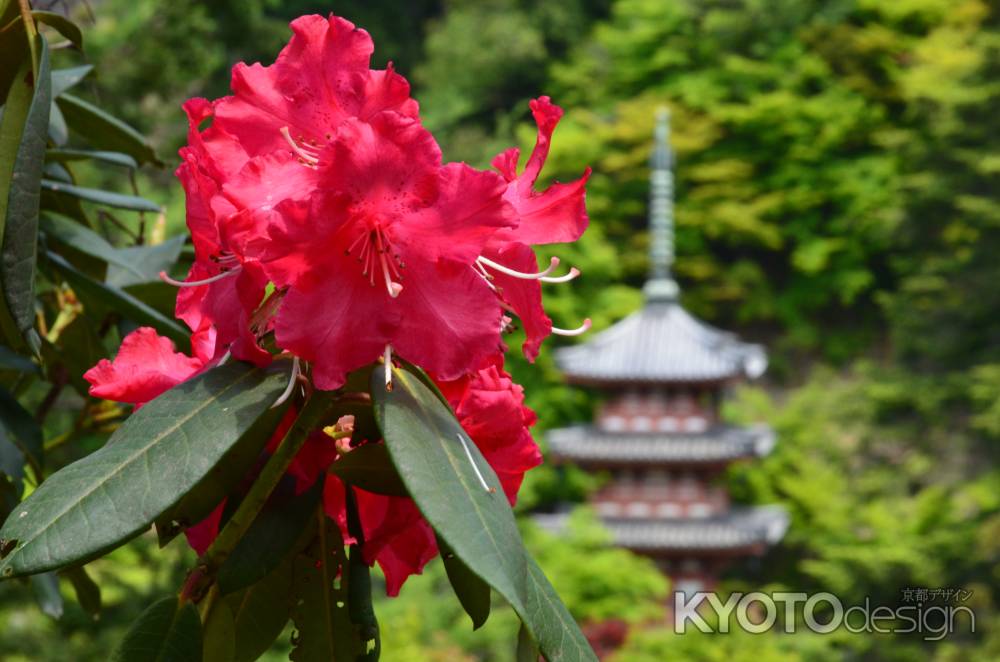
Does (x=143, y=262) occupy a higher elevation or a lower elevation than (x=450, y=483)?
higher

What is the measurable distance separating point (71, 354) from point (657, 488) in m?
8.20

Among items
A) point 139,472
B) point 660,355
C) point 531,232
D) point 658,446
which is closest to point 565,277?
point 531,232

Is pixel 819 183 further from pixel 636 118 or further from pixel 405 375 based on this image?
pixel 405 375

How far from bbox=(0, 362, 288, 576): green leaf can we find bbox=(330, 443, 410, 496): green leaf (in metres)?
0.03

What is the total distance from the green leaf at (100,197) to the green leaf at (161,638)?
0.32 m

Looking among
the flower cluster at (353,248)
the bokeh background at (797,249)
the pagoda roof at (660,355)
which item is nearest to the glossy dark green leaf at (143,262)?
the flower cluster at (353,248)

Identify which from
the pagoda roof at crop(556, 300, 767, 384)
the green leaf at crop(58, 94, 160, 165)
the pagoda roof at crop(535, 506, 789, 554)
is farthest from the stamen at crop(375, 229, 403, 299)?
the pagoda roof at crop(556, 300, 767, 384)

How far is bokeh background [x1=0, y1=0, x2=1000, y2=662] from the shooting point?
26.1ft

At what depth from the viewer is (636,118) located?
11.2 meters

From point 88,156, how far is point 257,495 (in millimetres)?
345

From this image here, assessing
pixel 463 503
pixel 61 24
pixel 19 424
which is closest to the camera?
pixel 463 503

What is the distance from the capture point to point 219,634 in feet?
1.18

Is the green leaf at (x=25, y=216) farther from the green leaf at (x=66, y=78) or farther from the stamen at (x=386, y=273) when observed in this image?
the green leaf at (x=66, y=78)

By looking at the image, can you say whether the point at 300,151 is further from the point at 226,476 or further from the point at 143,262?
the point at 143,262
